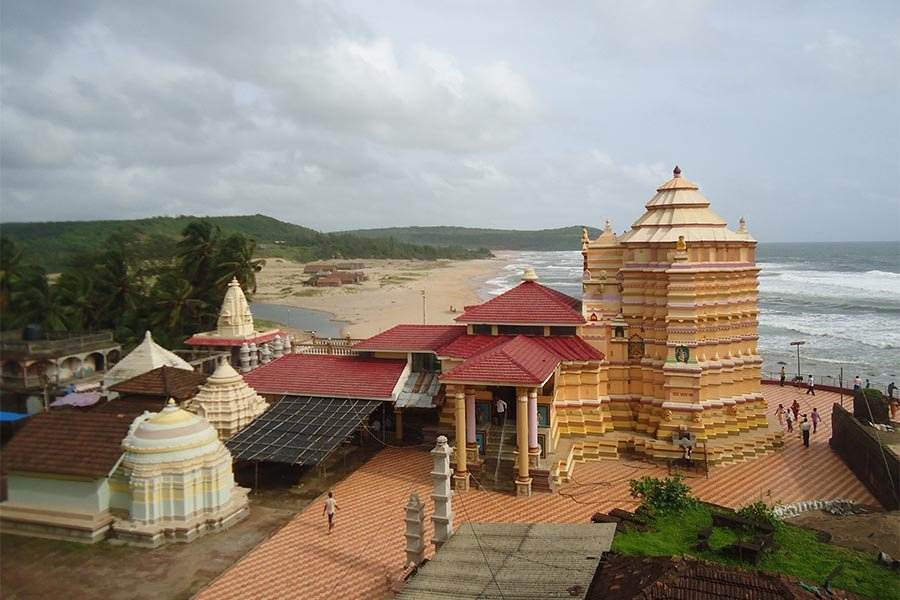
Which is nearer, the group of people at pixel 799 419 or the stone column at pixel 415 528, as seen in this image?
the stone column at pixel 415 528

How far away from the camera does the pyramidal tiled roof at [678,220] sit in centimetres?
1986

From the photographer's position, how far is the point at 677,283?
63.3 ft

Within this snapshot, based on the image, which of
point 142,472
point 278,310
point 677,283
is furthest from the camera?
point 278,310

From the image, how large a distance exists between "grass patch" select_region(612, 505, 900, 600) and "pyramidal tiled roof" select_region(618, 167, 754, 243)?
31.9 feet

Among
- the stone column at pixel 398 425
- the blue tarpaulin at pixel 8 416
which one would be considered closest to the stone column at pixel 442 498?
the stone column at pixel 398 425

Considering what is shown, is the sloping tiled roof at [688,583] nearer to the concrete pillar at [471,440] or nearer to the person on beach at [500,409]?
the concrete pillar at [471,440]

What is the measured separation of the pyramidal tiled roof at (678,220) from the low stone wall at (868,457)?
6573 millimetres

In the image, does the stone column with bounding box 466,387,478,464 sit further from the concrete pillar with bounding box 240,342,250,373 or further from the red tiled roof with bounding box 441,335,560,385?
the concrete pillar with bounding box 240,342,250,373

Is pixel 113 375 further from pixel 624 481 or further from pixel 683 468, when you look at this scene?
pixel 683 468

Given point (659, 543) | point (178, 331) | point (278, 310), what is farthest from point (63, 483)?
point (278, 310)

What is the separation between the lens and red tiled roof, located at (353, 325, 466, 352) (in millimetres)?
21344

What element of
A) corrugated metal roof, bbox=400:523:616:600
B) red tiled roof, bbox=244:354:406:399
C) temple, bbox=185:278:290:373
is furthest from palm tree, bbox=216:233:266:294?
corrugated metal roof, bbox=400:523:616:600

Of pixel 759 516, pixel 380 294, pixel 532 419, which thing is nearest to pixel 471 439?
pixel 532 419

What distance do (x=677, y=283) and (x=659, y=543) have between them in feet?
31.6
